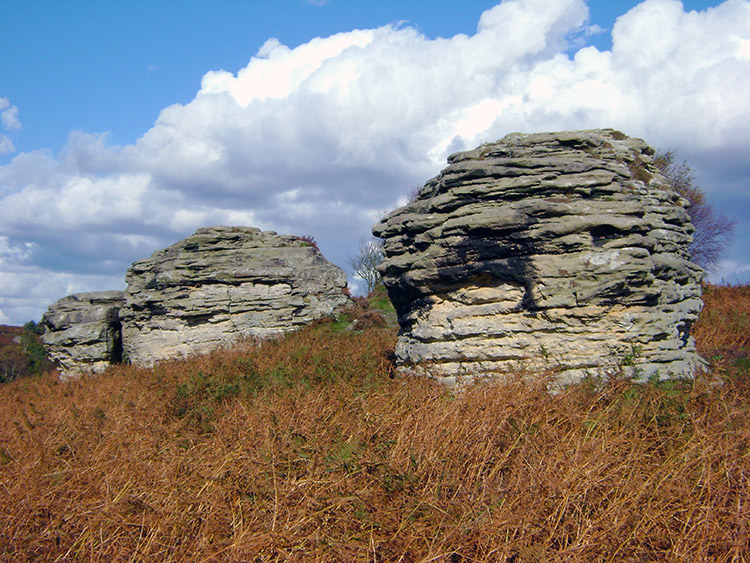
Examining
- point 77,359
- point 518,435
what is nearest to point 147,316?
point 77,359

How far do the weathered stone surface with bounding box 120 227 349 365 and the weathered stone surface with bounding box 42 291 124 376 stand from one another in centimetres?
127

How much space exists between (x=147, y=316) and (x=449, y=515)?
1554 cm

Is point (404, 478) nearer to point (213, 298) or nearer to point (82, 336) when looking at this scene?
point (213, 298)

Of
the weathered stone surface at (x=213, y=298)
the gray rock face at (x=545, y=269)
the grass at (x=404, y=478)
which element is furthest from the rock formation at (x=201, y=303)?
the grass at (x=404, y=478)

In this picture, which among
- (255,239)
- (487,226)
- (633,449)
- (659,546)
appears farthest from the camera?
(255,239)

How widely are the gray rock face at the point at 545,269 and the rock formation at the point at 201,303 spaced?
902 centimetres

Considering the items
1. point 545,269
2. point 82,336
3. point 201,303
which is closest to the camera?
point 545,269

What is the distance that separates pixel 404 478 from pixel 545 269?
14.5ft

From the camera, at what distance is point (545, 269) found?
818cm

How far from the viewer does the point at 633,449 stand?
18.7 feet

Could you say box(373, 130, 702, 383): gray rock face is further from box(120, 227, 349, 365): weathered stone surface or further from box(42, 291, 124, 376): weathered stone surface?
box(42, 291, 124, 376): weathered stone surface

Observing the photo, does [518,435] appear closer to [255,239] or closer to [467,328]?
[467,328]

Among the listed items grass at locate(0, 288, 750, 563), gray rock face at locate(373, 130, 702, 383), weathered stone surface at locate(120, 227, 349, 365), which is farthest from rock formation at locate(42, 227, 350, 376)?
grass at locate(0, 288, 750, 563)

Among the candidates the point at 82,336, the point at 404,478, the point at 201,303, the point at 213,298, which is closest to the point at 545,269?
the point at 404,478
